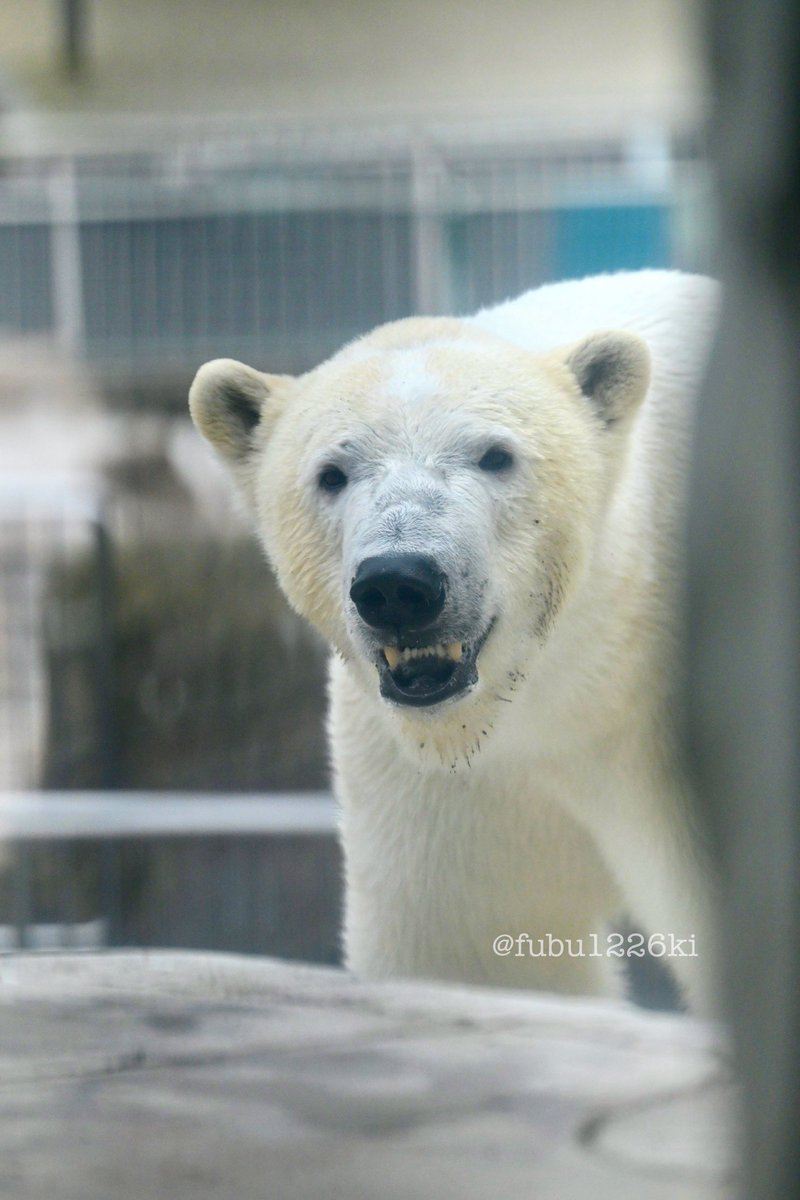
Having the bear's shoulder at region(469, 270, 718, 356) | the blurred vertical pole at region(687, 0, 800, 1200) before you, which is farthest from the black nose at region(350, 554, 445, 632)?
the blurred vertical pole at region(687, 0, 800, 1200)

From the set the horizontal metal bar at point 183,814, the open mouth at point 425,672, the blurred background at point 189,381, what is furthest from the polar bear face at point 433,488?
the blurred background at point 189,381

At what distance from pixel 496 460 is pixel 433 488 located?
0.19 metres

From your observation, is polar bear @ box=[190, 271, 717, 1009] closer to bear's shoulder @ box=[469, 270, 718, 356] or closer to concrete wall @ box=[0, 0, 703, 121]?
bear's shoulder @ box=[469, 270, 718, 356]

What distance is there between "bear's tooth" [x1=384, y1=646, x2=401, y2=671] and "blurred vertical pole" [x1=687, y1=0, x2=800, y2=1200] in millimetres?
1637

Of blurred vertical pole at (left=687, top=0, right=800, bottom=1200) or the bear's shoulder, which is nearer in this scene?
blurred vertical pole at (left=687, top=0, right=800, bottom=1200)

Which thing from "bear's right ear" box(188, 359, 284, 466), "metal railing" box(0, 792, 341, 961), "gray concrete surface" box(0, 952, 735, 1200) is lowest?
"metal railing" box(0, 792, 341, 961)

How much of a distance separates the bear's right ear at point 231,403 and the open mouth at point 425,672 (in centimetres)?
65

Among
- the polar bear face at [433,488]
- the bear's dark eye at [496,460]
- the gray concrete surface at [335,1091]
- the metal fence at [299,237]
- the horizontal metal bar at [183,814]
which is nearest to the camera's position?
the gray concrete surface at [335,1091]

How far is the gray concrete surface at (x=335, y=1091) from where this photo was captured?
5.78 ft

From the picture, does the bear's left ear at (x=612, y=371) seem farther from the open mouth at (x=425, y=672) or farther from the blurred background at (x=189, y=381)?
the blurred background at (x=189, y=381)

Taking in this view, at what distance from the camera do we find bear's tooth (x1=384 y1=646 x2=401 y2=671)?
2.27 metres

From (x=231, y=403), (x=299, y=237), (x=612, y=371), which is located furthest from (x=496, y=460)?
(x=299, y=237)

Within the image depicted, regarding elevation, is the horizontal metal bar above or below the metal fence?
below

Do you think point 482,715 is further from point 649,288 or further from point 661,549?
point 649,288
